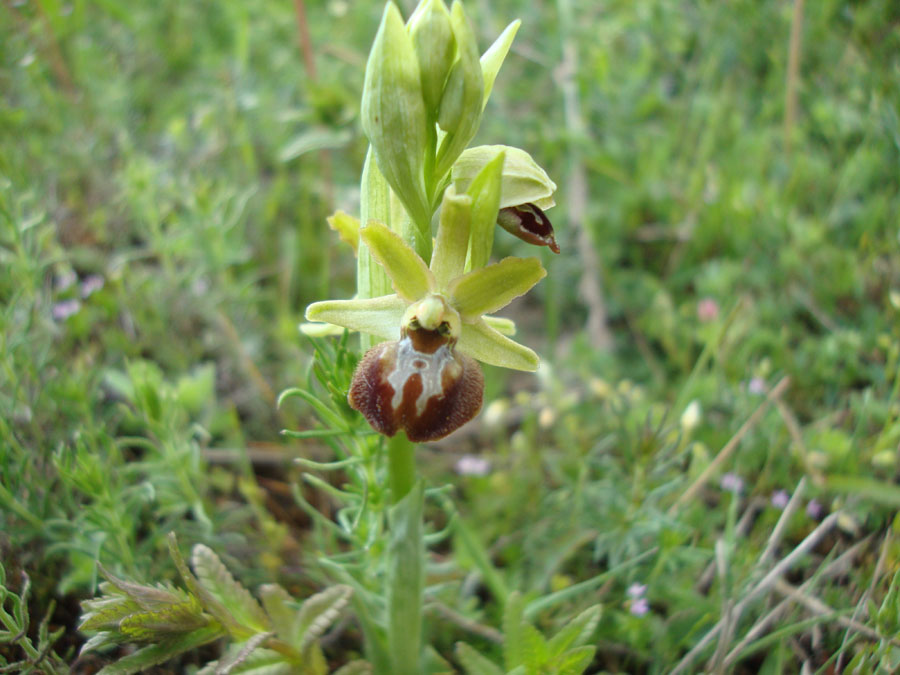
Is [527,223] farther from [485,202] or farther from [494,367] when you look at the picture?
[494,367]

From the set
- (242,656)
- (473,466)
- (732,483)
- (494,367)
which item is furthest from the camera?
(494,367)

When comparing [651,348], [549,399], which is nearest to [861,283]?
[651,348]

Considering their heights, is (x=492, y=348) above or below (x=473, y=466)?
above

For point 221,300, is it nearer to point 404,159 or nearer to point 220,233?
point 220,233

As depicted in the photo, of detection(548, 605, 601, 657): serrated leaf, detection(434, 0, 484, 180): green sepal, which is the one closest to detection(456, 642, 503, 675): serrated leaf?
detection(548, 605, 601, 657): serrated leaf

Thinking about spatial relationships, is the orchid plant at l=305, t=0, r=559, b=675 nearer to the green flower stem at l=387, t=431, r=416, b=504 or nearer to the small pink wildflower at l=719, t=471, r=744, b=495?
the green flower stem at l=387, t=431, r=416, b=504

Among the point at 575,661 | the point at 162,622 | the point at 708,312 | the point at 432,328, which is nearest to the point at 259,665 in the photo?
the point at 162,622

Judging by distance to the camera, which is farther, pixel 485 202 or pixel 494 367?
pixel 494 367
